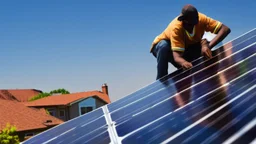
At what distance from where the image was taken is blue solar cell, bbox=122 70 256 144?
1.82 metres

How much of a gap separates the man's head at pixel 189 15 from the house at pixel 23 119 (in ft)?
107

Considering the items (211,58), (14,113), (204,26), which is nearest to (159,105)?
(211,58)

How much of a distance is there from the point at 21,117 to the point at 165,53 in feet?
120

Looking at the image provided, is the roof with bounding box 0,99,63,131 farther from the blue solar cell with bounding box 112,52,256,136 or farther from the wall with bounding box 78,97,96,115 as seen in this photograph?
the blue solar cell with bounding box 112,52,256,136

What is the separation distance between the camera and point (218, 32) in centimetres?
510

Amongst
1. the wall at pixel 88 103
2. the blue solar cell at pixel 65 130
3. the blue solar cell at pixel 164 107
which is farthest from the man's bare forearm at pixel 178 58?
the wall at pixel 88 103

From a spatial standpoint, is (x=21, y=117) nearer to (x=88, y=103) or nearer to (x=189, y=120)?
(x=88, y=103)

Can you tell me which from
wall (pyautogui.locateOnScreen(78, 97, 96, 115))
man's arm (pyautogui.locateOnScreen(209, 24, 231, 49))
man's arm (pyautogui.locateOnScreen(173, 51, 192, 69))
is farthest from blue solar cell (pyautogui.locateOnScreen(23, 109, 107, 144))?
wall (pyautogui.locateOnScreen(78, 97, 96, 115))

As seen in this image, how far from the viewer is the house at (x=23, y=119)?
3671 centimetres

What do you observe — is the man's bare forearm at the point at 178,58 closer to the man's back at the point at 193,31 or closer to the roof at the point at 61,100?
the man's back at the point at 193,31

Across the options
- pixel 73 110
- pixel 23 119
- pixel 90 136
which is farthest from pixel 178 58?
pixel 73 110

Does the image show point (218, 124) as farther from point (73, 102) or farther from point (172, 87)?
point (73, 102)

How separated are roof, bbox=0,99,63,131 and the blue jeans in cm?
3182

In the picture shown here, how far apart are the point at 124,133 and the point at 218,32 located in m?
3.26
